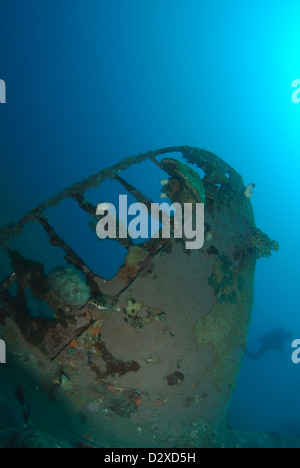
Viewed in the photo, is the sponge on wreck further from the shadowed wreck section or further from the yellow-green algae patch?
the yellow-green algae patch

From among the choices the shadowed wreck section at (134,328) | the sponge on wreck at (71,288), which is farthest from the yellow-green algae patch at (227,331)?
the sponge on wreck at (71,288)

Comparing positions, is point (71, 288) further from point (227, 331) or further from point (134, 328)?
point (227, 331)

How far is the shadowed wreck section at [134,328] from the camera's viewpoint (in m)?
3.96

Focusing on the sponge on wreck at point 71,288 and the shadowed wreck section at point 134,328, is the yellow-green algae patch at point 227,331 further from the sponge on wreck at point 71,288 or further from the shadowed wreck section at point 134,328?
the sponge on wreck at point 71,288

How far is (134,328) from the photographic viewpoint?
Result: 13.1 ft

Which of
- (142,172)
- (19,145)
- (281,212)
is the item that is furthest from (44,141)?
(281,212)

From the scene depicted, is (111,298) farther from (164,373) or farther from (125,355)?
(164,373)

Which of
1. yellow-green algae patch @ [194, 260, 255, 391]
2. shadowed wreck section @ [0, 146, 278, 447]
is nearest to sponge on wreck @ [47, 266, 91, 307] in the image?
shadowed wreck section @ [0, 146, 278, 447]

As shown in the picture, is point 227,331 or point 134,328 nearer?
point 134,328

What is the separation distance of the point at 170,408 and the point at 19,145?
55.4m

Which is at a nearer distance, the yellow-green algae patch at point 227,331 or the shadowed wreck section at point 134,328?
the shadowed wreck section at point 134,328

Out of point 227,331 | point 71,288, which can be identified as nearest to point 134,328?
point 71,288

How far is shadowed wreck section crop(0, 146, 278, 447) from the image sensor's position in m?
3.96

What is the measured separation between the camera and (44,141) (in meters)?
63.1
